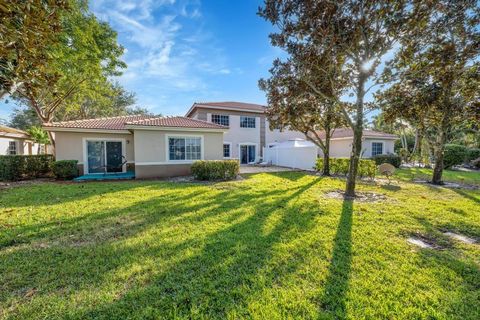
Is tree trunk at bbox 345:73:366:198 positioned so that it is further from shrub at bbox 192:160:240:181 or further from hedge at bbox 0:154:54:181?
hedge at bbox 0:154:54:181

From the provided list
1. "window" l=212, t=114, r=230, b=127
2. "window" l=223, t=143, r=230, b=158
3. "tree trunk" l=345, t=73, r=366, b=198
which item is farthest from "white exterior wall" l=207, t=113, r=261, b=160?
"tree trunk" l=345, t=73, r=366, b=198

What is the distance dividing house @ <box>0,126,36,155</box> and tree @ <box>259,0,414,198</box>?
82.6 ft

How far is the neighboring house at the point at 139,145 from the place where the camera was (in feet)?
40.9

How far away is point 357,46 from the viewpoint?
7707 millimetres

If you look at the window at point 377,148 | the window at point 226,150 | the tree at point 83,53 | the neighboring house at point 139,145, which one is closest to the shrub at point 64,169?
the neighboring house at point 139,145

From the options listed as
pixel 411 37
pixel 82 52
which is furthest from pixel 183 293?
pixel 82 52

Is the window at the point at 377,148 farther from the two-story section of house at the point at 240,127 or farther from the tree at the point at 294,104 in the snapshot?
the tree at the point at 294,104

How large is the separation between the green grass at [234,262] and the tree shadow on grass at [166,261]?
0.8 inches

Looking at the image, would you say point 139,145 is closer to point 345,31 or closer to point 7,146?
point 345,31

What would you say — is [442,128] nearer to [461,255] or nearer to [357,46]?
[357,46]

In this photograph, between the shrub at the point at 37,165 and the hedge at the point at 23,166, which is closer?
the hedge at the point at 23,166

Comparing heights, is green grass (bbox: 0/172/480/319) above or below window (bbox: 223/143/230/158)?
below

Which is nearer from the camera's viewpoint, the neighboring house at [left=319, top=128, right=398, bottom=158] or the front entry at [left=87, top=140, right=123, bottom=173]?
the front entry at [left=87, top=140, right=123, bottom=173]

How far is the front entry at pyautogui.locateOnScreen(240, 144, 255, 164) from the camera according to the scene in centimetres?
2342
